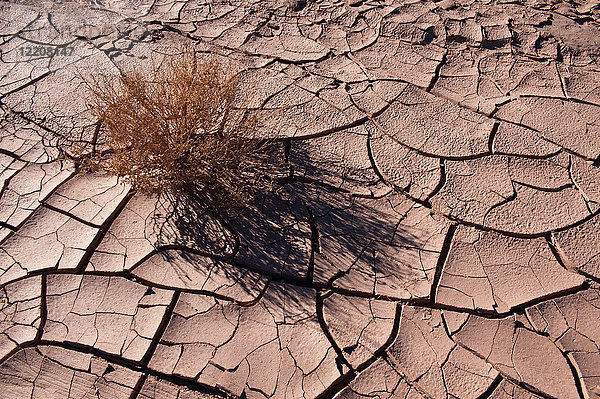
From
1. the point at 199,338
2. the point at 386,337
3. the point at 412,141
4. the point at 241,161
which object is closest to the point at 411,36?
the point at 412,141

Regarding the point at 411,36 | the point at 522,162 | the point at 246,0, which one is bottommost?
the point at 522,162

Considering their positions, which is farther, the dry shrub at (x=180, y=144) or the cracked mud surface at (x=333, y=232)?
the dry shrub at (x=180, y=144)

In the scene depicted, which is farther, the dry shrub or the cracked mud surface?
the dry shrub

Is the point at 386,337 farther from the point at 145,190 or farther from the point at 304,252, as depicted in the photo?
the point at 145,190

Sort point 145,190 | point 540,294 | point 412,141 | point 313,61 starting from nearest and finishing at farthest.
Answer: point 540,294 → point 145,190 → point 412,141 → point 313,61
